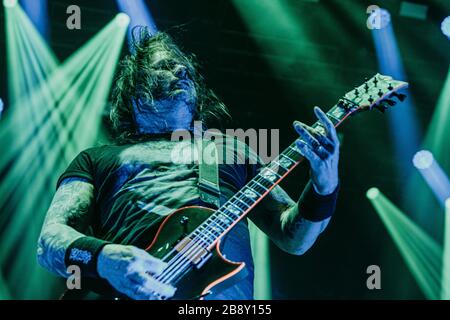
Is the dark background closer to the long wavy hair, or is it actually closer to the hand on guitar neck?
the long wavy hair

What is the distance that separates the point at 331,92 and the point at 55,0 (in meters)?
2.62

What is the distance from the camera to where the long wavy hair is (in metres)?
3.18

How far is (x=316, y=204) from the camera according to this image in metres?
2.40

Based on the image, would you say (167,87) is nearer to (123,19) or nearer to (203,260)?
(203,260)

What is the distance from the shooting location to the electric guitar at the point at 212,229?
87.4 inches

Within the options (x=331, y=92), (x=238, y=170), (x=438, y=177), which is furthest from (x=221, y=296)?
(x=438, y=177)

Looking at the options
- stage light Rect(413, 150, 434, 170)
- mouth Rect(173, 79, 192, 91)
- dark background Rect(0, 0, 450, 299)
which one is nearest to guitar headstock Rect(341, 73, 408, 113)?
mouth Rect(173, 79, 192, 91)

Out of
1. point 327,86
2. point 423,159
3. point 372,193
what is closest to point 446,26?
point 327,86

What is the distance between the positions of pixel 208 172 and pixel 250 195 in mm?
262

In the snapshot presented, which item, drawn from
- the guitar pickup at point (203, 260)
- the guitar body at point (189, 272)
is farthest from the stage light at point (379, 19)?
the guitar pickup at point (203, 260)

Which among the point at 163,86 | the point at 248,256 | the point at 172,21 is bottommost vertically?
the point at 248,256

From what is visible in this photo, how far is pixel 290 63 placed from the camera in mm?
5383

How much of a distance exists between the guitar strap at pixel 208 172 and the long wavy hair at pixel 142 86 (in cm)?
38
